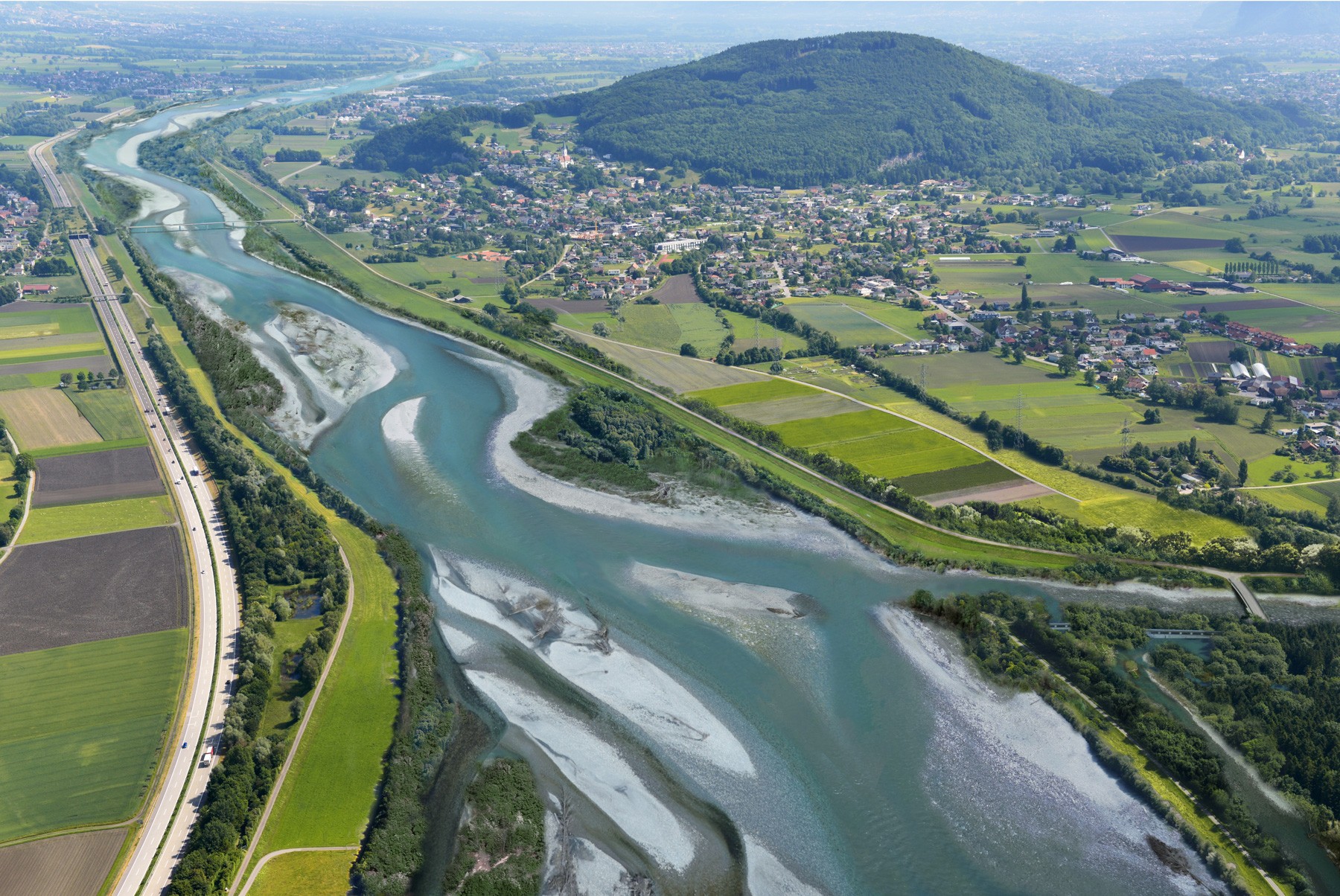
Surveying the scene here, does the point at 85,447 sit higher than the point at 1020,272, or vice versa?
the point at 1020,272

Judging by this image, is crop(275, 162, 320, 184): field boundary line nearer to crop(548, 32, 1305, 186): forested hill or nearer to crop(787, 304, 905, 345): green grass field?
crop(548, 32, 1305, 186): forested hill

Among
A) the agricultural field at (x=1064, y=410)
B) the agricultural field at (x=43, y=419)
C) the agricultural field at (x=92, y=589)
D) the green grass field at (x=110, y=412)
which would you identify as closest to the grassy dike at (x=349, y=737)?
the agricultural field at (x=92, y=589)

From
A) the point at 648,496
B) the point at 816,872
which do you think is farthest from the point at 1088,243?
the point at 816,872

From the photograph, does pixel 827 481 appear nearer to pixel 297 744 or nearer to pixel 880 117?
pixel 297 744

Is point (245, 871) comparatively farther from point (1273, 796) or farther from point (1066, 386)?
point (1066, 386)

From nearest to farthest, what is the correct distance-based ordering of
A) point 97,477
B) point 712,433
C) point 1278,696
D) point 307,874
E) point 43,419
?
point 307,874, point 1278,696, point 97,477, point 712,433, point 43,419

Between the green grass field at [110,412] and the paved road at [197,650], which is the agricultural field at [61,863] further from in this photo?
the green grass field at [110,412]

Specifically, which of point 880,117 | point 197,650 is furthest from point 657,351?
point 880,117
